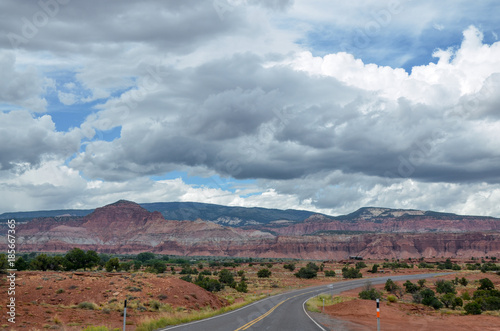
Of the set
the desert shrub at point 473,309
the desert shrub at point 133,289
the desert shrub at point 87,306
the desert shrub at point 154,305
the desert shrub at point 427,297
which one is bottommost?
the desert shrub at point 427,297

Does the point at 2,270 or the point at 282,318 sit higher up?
the point at 2,270

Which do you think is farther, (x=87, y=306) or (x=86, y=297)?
(x=86, y=297)

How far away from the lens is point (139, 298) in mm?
30453

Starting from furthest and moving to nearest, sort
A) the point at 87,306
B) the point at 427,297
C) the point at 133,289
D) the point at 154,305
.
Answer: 1. the point at 427,297
2. the point at 133,289
3. the point at 154,305
4. the point at 87,306

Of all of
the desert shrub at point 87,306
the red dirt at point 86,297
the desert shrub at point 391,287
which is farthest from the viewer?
the desert shrub at point 391,287

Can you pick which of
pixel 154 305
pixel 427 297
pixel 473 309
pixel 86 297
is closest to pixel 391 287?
pixel 427 297

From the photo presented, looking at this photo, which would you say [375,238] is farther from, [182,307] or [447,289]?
[182,307]

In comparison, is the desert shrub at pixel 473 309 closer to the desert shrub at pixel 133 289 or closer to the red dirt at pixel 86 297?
the red dirt at pixel 86 297

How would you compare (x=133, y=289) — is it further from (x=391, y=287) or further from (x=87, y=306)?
(x=391, y=287)

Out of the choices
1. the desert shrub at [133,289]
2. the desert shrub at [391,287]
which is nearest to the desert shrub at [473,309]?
the desert shrub at [391,287]

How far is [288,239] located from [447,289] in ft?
460

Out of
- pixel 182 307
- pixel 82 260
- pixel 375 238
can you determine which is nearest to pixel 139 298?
pixel 182 307

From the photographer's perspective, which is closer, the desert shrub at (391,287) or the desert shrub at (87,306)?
the desert shrub at (87,306)

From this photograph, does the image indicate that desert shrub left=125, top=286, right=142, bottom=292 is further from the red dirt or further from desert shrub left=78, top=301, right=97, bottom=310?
desert shrub left=78, top=301, right=97, bottom=310
